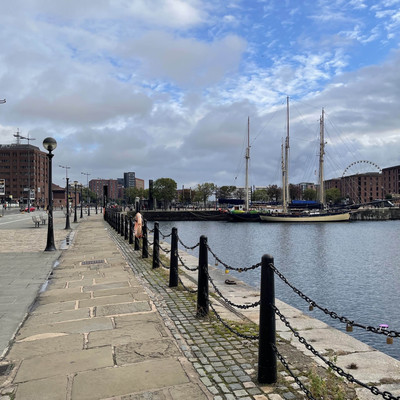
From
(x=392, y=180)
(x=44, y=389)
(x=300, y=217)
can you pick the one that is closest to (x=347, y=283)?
(x=44, y=389)

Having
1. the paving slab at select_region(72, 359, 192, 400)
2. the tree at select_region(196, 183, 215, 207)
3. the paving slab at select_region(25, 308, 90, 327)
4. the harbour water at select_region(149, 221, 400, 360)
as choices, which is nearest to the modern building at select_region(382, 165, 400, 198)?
the tree at select_region(196, 183, 215, 207)

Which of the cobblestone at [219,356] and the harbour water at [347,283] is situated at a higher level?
the cobblestone at [219,356]

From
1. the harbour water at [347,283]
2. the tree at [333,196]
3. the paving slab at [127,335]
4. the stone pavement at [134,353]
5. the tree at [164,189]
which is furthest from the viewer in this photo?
the tree at [333,196]

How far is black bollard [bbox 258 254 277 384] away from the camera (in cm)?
388

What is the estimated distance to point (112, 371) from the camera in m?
4.14

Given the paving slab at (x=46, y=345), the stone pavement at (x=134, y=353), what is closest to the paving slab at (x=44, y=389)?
the stone pavement at (x=134, y=353)

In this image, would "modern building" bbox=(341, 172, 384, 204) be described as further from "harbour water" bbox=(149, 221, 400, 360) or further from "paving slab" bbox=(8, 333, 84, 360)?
"paving slab" bbox=(8, 333, 84, 360)

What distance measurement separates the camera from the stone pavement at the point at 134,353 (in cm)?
374

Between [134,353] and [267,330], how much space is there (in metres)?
1.78

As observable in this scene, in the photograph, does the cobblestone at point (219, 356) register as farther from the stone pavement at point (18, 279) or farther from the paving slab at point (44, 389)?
the stone pavement at point (18, 279)

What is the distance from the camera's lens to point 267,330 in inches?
155

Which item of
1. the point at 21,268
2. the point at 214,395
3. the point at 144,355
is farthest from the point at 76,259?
the point at 214,395

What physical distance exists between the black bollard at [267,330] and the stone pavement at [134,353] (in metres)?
0.13

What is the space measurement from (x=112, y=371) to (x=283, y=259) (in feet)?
69.9
